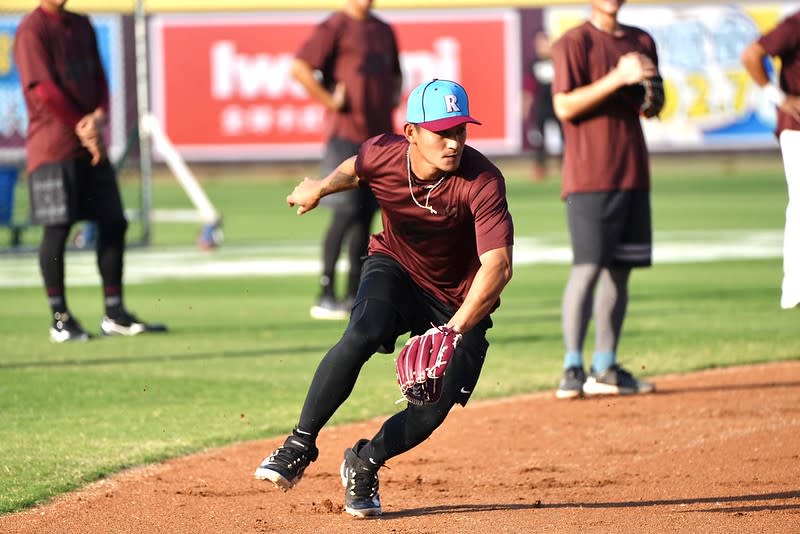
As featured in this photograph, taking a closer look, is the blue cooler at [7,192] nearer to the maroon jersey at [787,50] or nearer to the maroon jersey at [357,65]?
the maroon jersey at [357,65]

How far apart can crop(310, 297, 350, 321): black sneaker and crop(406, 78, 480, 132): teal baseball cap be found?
6.35 meters

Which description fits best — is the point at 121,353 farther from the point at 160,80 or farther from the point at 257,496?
the point at 160,80

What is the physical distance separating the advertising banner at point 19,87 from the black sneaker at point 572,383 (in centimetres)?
1685

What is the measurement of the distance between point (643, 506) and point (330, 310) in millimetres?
6160

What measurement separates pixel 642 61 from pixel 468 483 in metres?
2.87

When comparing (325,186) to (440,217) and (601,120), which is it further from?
(601,120)

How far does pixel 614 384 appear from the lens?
8.75 m

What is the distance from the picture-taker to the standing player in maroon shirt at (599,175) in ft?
28.4

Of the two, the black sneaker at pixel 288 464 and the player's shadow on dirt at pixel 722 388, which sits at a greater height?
the black sneaker at pixel 288 464

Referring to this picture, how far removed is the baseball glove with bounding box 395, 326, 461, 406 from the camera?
17.9 ft

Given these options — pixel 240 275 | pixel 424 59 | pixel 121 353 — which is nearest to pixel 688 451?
pixel 121 353

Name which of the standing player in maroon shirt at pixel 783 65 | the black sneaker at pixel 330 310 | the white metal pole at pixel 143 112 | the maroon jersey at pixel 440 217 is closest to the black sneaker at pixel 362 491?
the maroon jersey at pixel 440 217

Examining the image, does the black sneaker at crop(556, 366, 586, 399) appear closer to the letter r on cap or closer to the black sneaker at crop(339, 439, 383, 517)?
the black sneaker at crop(339, 439, 383, 517)

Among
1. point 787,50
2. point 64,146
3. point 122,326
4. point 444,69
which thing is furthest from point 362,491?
point 444,69
